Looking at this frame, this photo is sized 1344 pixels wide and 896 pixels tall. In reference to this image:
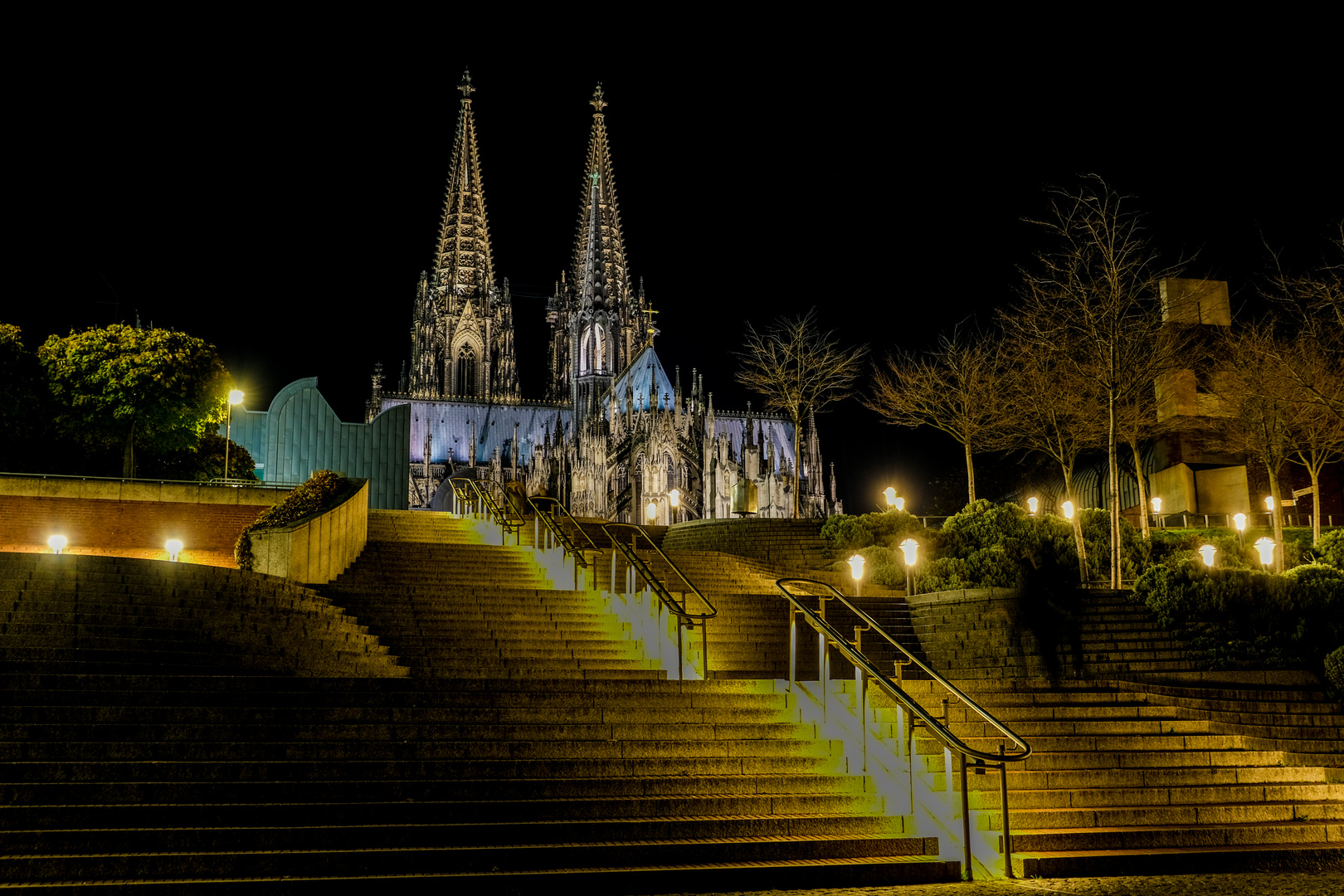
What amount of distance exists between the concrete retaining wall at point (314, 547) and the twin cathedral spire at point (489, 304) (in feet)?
216

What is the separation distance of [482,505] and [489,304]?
6290 cm

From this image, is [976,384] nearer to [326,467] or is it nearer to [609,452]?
[326,467]

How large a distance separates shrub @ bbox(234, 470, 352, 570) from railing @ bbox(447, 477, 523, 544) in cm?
285

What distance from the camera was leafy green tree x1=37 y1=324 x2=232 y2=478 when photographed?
25594 millimetres

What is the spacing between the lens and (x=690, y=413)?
61094 mm

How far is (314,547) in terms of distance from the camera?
642 inches

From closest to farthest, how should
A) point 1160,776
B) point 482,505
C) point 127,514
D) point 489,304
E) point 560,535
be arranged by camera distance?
point 1160,776 → point 560,535 → point 127,514 → point 482,505 → point 489,304

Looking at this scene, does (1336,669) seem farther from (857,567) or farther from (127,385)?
(127,385)

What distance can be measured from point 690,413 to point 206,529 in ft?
137

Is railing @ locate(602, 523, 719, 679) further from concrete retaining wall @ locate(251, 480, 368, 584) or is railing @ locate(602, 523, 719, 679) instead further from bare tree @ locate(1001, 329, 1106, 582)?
bare tree @ locate(1001, 329, 1106, 582)

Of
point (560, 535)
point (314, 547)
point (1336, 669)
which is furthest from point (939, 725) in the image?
point (314, 547)

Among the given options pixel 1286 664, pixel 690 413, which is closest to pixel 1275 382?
pixel 1286 664

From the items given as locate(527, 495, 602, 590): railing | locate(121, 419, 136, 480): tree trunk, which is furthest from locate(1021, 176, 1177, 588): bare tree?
locate(121, 419, 136, 480): tree trunk

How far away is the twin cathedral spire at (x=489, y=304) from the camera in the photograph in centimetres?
8469
